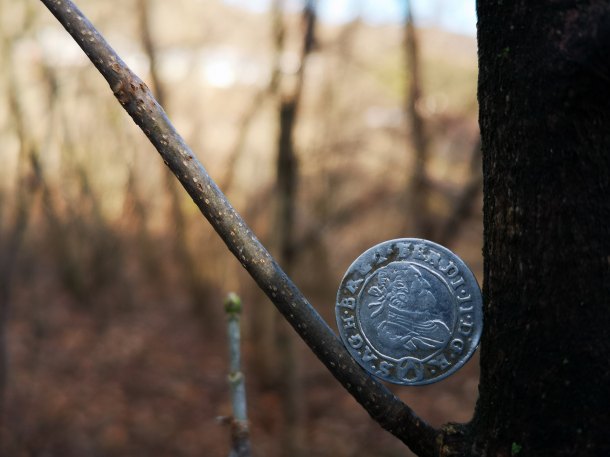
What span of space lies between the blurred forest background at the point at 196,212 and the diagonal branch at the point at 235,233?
5344 mm

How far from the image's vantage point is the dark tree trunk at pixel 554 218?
3.59 ft

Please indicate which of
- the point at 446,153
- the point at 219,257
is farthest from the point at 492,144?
the point at 219,257

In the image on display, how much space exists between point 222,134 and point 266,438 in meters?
5.49

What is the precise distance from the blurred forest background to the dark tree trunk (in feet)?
17.9

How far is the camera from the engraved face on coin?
52.3 inches

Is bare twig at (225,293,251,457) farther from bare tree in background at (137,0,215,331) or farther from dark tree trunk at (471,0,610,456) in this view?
bare tree in background at (137,0,215,331)

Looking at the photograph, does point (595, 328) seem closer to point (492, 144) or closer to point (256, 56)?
point (492, 144)

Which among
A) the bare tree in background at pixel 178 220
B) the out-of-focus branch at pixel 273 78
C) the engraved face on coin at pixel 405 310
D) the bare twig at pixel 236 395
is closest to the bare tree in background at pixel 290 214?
the out-of-focus branch at pixel 273 78

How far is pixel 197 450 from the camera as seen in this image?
291 inches

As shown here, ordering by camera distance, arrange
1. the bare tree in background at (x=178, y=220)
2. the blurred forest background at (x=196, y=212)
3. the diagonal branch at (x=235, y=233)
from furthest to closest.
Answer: the bare tree in background at (x=178, y=220) < the blurred forest background at (x=196, y=212) < the diagonal branch at (x=235, y=233)

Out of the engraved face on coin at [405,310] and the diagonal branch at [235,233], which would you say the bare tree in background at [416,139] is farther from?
the diagonal branch at [235,233]

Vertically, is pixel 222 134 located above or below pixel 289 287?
above

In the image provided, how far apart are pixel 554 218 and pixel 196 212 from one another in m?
9.42

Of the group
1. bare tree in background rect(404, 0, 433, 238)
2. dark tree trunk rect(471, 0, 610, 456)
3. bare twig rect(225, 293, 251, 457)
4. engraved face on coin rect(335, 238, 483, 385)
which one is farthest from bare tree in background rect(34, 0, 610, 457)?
bare tree in background rect(404, 0, 433, 238)
